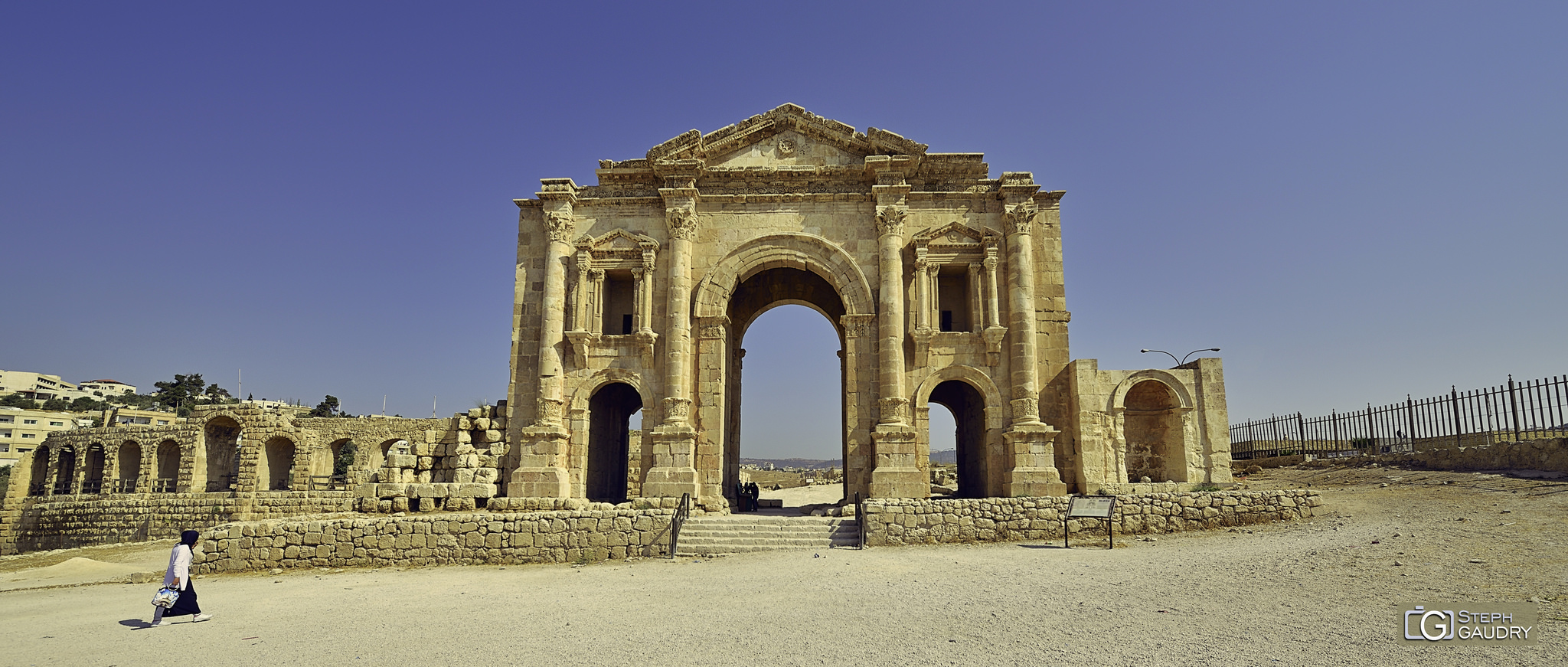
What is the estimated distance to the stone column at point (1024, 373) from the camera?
57.1ft

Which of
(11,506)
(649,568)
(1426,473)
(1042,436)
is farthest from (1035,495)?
(11,506)

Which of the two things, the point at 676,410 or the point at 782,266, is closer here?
the point at 676,410

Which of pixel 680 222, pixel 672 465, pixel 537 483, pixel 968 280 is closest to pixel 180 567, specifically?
pixel 537 483

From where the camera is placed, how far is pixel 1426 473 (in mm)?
18719

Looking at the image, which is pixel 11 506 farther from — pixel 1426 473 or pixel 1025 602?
pixel 1426 473

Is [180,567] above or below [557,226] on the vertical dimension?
below

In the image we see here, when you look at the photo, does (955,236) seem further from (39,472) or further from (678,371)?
(39,472)

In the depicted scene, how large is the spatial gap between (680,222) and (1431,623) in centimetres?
1561

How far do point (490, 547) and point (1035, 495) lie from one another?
11306mm

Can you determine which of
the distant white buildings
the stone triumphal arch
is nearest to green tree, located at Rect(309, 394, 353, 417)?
the stone triumphal arch

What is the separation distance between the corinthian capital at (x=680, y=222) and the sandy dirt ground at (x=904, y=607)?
28.0 ft

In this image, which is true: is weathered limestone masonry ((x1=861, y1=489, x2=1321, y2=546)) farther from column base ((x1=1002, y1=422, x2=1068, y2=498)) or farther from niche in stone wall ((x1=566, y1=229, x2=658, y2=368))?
niche in stone wall ((x1=566, y1=229, x2=658, y2=368))

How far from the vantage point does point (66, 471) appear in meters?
34.1

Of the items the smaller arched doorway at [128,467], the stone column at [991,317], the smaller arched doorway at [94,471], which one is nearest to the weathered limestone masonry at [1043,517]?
the stone column at [991,317]
